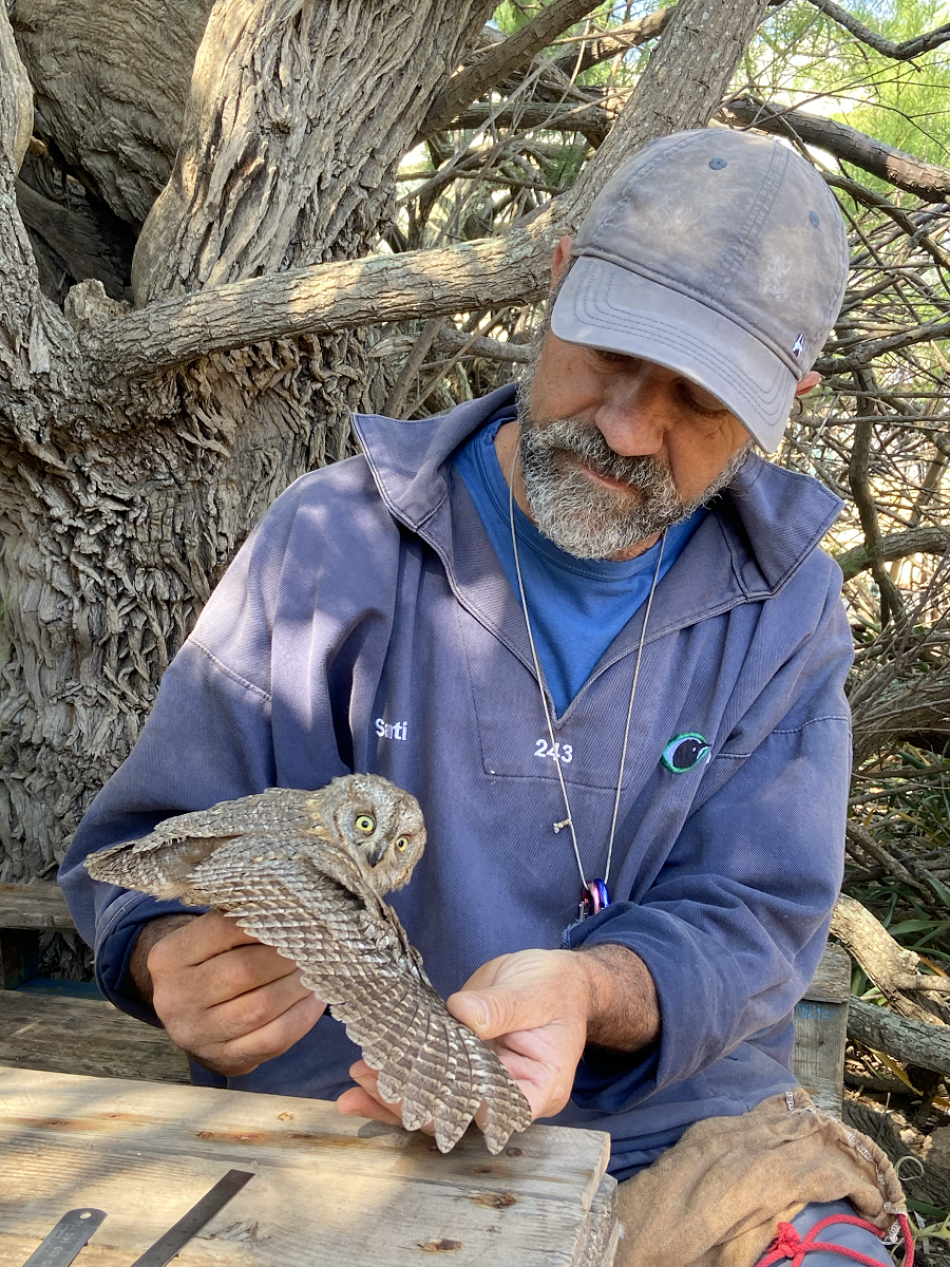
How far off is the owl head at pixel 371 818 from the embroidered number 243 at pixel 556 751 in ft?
1.53

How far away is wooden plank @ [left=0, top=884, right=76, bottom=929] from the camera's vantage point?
2.55m

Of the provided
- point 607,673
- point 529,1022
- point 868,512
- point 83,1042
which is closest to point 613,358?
point 607,673

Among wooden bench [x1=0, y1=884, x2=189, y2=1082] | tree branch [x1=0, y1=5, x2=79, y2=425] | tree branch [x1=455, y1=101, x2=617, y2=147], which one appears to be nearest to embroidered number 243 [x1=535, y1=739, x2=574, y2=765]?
wooden bench [x1=0, y1=884, x2=189, y2=1082]

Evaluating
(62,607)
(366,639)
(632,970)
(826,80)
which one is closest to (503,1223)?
(632,970)

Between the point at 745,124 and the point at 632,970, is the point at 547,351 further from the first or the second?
the point at 745,124

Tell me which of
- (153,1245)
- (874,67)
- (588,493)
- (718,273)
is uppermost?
(874,67)

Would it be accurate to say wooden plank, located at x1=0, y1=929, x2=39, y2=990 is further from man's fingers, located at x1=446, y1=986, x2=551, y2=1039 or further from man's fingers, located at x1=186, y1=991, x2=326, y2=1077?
man's fingers, located at x1=446, y1=986, x2=551, y2=1039

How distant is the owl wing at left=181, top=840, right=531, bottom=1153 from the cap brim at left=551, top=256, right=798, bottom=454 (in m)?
0.87

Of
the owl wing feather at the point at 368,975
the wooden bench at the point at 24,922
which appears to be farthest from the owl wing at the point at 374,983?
the wooden bench at the point at 24,922

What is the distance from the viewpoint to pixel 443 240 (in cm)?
454

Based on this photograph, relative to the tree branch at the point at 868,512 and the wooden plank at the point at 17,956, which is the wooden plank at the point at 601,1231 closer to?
the wooden plank at the point at 17,956

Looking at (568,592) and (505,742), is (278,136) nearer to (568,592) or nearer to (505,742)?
(568,592)

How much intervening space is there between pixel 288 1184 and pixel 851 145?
12.2 ft

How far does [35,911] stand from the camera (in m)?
2.57
